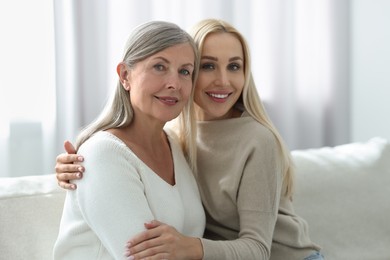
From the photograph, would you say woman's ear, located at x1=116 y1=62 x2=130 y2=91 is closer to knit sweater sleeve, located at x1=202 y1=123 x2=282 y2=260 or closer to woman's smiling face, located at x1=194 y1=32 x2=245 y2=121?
woman's smiling face, located at x1=194 y1=32 x2=245 y2=121

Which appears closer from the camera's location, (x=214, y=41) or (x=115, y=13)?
(x=214, y=41)

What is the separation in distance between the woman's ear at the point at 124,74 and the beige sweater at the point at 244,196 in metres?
0.35

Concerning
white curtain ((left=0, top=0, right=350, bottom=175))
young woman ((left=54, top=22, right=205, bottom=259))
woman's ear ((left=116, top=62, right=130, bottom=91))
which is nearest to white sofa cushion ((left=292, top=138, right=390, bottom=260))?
young woman ((left=54, top=22, right=205, bottom=259))

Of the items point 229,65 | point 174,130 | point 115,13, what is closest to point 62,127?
point 115,13

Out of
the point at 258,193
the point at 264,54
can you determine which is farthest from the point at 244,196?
the point at 264,54

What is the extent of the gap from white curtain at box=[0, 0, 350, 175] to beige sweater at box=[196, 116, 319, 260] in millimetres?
1029

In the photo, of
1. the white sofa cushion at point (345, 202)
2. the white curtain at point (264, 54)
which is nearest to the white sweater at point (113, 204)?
the white sofa cushion at point (345, 202)

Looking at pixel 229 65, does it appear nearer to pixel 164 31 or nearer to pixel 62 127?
pixel 164 31

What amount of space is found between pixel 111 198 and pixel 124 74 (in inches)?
14.3

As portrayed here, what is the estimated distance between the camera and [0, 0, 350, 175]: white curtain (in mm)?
2760

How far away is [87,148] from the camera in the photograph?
1545 mm

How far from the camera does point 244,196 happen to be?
174 centimetres

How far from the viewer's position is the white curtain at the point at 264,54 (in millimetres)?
2760

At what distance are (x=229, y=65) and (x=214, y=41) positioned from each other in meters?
0.08
